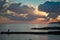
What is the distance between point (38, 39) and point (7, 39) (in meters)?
6.95

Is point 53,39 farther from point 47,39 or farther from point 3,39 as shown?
point 3,39

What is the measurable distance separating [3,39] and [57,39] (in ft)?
39.1

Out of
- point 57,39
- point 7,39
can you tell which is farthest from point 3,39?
point 57,39

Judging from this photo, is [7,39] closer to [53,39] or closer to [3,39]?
[3,39]

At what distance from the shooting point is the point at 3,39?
60594 mm

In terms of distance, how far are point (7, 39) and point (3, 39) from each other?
45.9 inches

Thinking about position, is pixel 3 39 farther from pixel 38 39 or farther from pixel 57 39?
pixel 57 39

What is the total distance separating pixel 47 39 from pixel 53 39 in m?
1.37

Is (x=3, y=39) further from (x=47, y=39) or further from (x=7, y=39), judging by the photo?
(x=47, y=39)

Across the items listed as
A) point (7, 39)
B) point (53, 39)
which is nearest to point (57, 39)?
point (53, 39)

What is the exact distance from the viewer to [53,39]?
196 feet

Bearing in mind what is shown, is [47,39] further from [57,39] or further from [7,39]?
[7,39]

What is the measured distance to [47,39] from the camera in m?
59.5

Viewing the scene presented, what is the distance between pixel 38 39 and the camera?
201 ft
